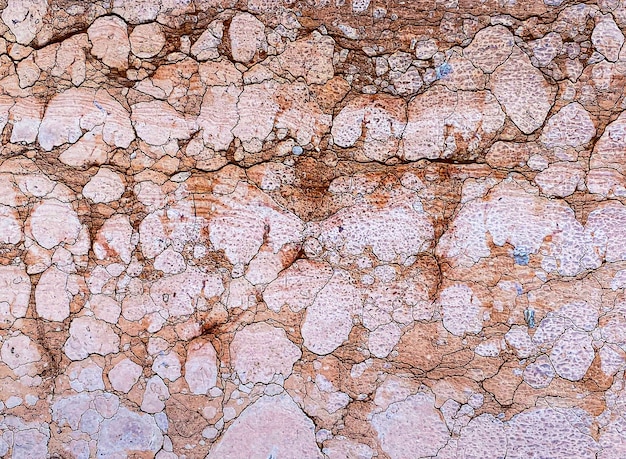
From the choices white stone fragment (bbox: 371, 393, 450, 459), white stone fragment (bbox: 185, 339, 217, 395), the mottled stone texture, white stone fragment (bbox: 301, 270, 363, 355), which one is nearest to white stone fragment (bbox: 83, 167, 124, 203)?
the mottled stone texture

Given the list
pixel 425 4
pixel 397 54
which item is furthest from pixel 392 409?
pixel 425 4

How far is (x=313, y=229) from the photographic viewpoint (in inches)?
50.6

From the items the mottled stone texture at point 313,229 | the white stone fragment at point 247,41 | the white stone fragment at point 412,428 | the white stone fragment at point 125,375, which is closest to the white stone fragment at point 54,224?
the mottled stone texture at point 313,229

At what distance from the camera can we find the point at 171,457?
127 cm

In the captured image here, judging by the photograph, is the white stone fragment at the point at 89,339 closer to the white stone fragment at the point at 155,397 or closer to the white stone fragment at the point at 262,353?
the white stone fragment at the point at 155,397

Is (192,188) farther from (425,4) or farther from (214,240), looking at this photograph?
(425,4)

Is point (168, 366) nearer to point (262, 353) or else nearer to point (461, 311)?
point (262, 353)

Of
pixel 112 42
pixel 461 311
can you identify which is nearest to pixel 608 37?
pixel 461 311

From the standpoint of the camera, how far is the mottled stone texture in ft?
4.01

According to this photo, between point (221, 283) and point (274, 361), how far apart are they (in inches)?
9.0

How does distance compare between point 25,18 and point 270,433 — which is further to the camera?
point 25,18

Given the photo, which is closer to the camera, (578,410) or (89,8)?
(578,410)

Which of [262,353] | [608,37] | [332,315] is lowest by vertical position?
[262,353]

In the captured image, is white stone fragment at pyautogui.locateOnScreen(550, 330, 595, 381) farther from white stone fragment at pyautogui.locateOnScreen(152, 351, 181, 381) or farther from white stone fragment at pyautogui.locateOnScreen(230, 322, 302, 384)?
white stone fragment at pyautogui.locateOnScreen(152, 351, 181, 381)
